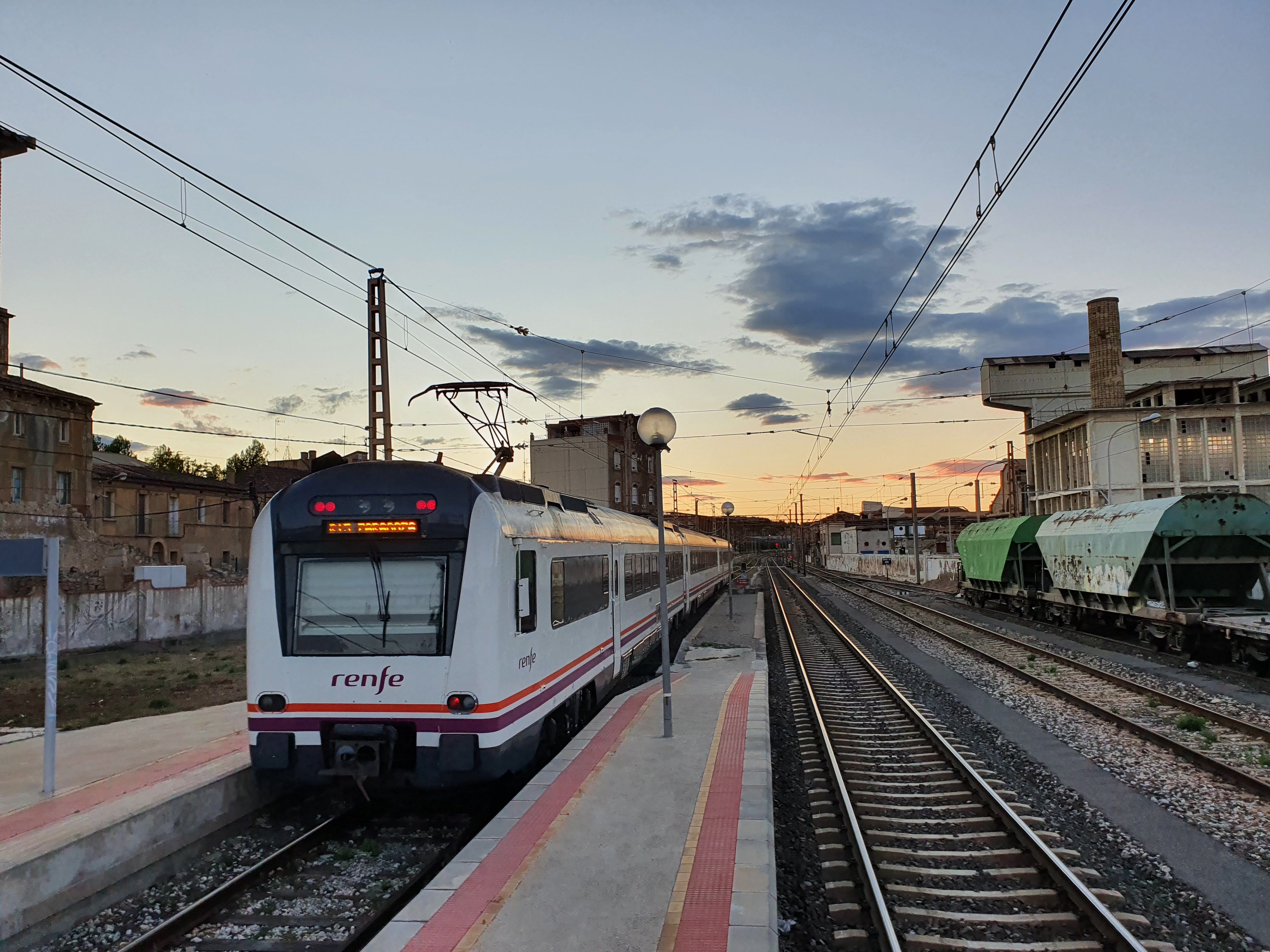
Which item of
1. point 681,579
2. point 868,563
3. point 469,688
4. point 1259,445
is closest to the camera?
point 469,688

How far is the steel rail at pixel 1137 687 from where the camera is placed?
1042 cm

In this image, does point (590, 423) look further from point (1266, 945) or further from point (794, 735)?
point (1266, 945)

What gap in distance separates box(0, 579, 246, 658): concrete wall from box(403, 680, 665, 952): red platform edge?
15.8 meters

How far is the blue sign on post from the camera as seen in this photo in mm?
7465

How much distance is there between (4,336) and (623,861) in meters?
40.8

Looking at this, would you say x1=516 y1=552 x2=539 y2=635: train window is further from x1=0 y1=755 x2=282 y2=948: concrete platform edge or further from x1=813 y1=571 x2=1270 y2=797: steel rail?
x1=813 y1=571 x2=1270 y2=797: steel rail

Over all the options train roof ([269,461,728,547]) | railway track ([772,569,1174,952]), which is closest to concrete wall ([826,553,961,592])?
railway track ([772,569,1174,952])

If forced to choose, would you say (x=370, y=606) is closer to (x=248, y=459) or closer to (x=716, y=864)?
(x=716, y=864)

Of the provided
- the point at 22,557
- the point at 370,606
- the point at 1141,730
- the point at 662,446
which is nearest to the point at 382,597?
the point at 370,606

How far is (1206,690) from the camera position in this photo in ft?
44.4

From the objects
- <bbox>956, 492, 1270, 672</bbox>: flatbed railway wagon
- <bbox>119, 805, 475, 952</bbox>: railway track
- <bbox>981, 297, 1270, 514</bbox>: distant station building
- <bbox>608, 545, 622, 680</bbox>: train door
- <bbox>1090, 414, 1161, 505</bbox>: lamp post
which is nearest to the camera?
<bbox>119, 805, 475, 952</bbox>: railway track

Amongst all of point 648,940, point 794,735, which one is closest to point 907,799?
point 794,735

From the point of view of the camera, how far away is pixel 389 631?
701 centimetres

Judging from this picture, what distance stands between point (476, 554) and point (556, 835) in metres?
2.30
